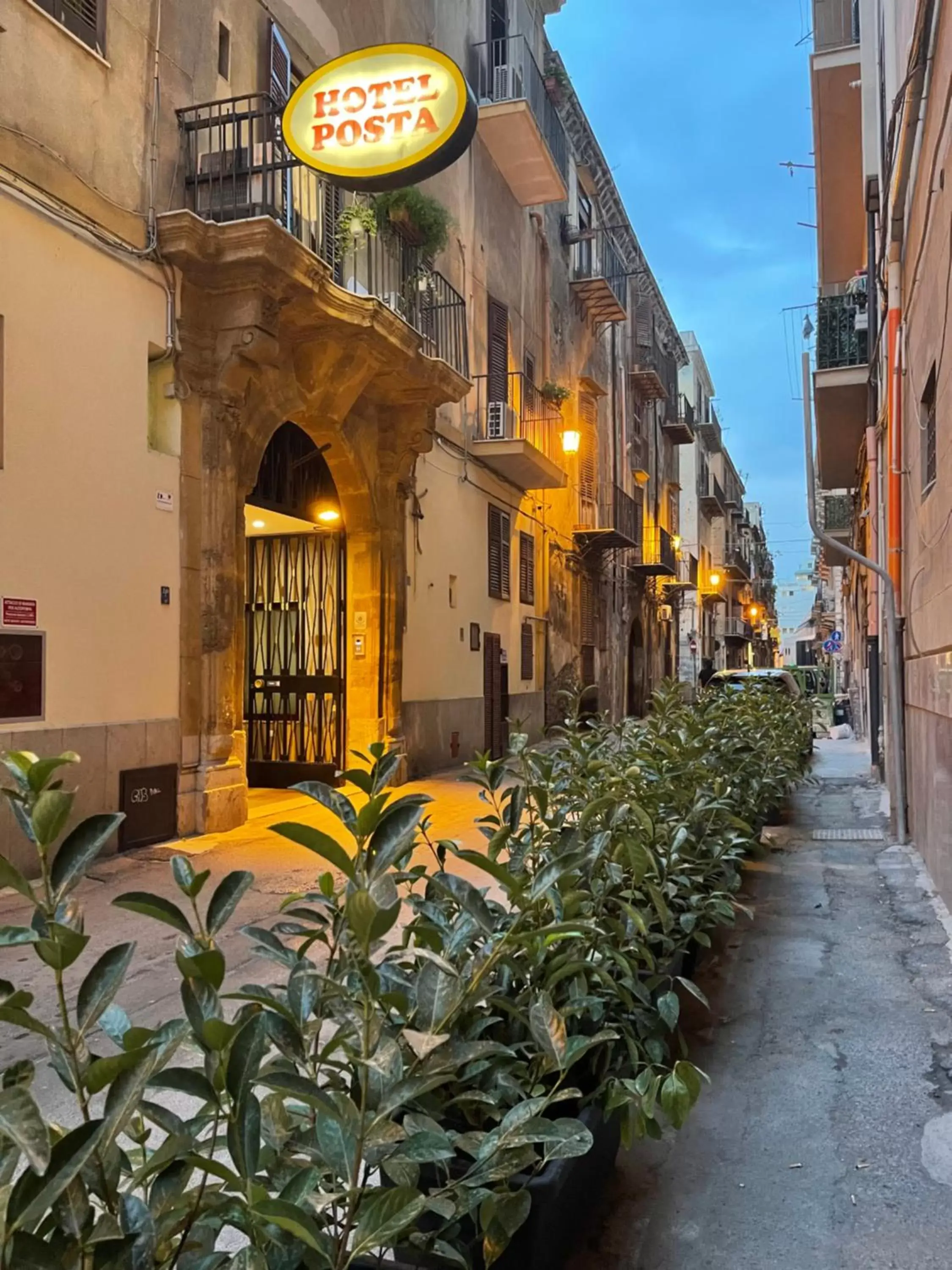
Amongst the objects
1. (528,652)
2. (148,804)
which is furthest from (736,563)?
(148,804)

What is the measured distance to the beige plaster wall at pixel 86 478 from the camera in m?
6.15

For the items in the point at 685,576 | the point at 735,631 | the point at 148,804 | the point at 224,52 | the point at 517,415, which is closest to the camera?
the point at 148,804

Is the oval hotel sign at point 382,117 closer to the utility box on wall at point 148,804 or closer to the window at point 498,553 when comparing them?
the utility box on wall at point 148,804

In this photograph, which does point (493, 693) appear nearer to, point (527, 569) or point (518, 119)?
point (527, 569)

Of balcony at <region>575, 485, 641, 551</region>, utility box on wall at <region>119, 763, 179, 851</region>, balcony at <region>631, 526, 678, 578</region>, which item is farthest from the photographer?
balcony at <region>631, 526, 678, 578</region>

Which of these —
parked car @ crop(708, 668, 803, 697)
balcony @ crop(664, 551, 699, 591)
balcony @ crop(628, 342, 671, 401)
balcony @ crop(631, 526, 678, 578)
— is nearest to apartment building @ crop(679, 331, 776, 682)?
balcony @ crop(664, 551, 699, 591)

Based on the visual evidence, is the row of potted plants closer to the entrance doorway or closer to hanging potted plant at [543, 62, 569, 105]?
the entrance doorway

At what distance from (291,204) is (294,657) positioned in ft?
16.1

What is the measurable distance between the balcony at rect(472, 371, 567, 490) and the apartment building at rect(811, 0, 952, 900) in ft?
14.1

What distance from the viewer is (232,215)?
777 centimetres

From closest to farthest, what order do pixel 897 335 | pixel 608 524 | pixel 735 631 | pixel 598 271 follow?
pixel 897 335 < pixel 598 271 < pixel 608 524 < pixel 735 631

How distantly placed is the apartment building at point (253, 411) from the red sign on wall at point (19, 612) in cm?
2

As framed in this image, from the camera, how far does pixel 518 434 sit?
1591 centimetres

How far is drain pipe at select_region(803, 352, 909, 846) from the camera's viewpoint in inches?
294
